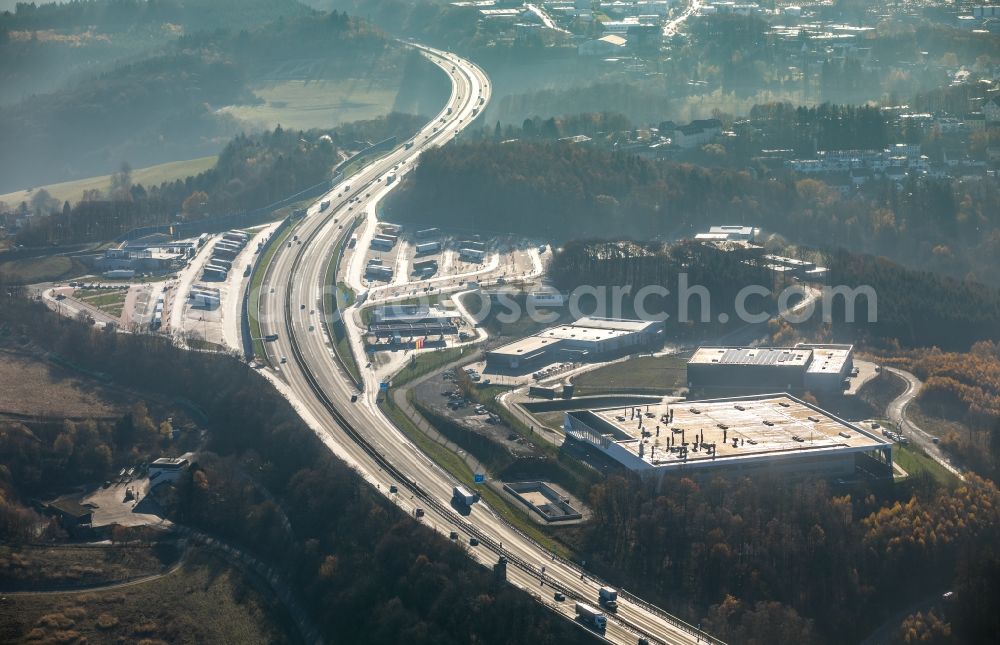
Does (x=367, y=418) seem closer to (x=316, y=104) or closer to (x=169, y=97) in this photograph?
(x=316, y=104)

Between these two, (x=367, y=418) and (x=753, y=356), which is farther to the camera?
(x=753, y=356)

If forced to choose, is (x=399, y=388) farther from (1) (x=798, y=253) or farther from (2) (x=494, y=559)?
(1) (x=798, y=253)

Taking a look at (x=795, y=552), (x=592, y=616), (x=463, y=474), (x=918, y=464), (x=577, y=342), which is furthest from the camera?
(x=577, y=342)

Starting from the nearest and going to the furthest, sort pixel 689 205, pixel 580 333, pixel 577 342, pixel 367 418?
pixel 367 418, pixel 577 342, pixel 580 333, pixel 689 205

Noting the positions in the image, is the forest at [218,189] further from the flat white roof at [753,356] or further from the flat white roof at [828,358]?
the flat white roof at [828,358]

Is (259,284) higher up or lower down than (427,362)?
lower down

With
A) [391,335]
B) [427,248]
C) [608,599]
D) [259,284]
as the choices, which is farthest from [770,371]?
[259,284]

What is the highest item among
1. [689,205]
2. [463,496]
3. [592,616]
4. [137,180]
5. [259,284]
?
[689,205]

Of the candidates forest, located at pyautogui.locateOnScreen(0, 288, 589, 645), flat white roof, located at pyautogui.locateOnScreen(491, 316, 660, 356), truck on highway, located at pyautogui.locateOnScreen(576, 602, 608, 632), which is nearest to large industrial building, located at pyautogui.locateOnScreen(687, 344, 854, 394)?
flat white roof, located at pyautogui.locateOnScreen(491, 316, 660, 356)
